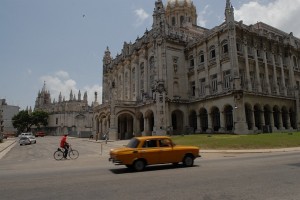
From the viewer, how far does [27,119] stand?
10638 centimetres

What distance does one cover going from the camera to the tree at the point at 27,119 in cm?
10600

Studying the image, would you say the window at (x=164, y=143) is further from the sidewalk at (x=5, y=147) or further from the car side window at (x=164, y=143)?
the sidewalk at (x=5, y=147)

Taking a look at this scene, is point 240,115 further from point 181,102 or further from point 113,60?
point 113,60

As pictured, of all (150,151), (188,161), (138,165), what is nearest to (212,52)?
(188,161)

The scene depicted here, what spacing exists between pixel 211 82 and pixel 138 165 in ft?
106

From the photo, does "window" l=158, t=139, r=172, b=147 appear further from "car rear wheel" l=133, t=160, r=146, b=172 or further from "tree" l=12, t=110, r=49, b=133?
"tree" l=12, t=110, r=49, b=133

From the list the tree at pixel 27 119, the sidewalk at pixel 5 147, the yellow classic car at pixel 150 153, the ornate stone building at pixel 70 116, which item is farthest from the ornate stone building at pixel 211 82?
the tree at pixel 27 119

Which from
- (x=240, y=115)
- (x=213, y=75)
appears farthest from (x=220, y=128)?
(x=213, y=75)

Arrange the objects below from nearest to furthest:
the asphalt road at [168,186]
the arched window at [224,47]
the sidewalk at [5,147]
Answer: the asphalt road at [168,186] < the sidewalk at [5,147] < the arched window at [224,47]

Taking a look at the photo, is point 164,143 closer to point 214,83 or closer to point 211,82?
point 214,83

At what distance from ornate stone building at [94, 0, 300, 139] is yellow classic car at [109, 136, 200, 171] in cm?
2411

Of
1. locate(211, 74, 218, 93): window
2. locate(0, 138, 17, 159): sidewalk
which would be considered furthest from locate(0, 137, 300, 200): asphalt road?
locate(211, 74, 218, 93): window

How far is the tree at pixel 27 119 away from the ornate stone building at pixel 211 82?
63.9 m

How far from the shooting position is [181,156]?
1347 cm
